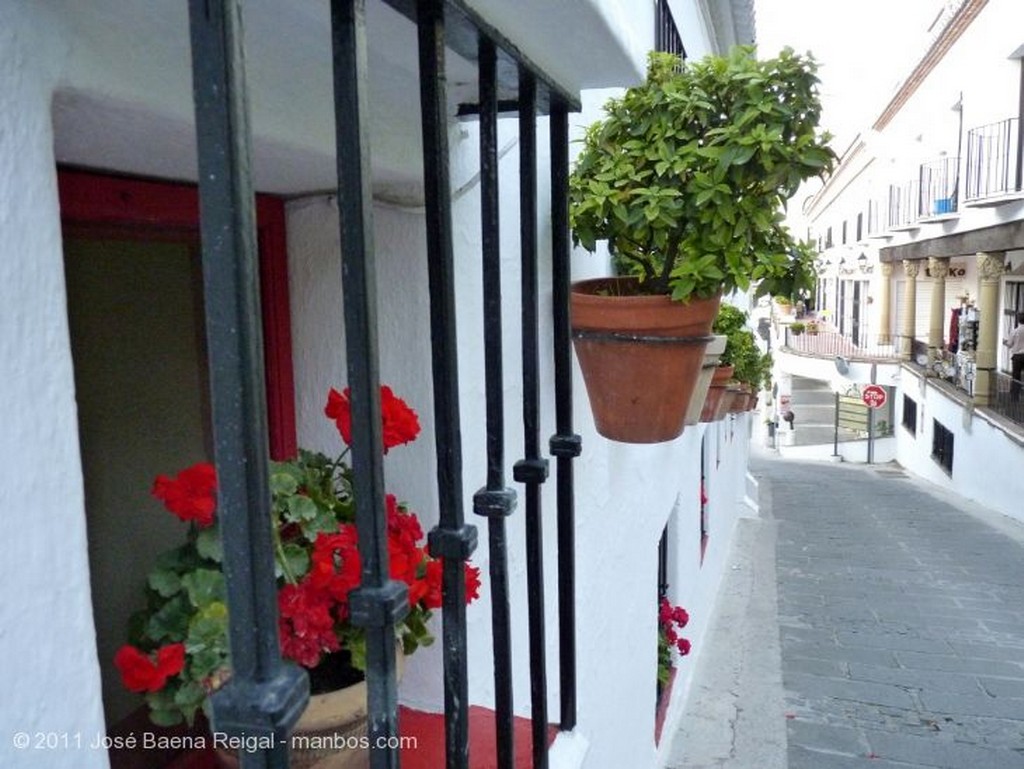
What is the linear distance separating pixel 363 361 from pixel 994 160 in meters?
15.2

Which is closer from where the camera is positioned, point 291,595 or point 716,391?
point 291,595

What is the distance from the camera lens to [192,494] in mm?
1215

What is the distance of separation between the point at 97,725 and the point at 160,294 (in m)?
1.02

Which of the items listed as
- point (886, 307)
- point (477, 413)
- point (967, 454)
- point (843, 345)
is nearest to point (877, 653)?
point (477, 413)

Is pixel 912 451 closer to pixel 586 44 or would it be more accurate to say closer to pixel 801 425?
pixel 801 425

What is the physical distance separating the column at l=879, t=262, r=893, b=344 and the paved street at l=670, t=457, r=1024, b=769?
14737 mm

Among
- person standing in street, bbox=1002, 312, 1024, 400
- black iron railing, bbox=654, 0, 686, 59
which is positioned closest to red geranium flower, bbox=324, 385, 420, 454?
black iron railing, bbox=654, 0, 686, 59

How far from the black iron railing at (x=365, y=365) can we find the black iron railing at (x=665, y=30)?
2834 millimetres

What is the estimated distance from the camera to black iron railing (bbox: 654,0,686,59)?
167 inches

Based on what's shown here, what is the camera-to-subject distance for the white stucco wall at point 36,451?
34.4 inches

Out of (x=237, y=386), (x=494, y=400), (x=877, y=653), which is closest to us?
(x=237, y=386)

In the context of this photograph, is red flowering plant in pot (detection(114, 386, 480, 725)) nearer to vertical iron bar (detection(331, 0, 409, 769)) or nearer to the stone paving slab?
vertical iron bar (detection(331, 0, 409, 769))

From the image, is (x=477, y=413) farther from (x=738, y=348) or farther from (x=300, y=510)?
(x=738, y=348)

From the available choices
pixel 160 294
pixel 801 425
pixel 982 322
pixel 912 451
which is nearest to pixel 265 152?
pixel 160 294
